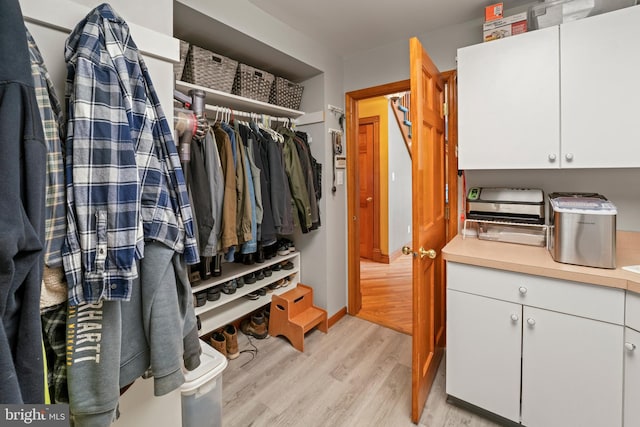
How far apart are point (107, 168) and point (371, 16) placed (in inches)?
75.8

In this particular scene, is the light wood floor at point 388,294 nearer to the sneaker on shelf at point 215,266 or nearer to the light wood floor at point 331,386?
the light wood floor at point 331,386

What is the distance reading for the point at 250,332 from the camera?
241 centimetres

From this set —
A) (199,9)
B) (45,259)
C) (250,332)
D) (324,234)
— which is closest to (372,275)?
(324,234)

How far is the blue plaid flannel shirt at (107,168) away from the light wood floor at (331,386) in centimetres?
128

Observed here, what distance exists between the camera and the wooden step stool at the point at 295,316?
2254 millimetres

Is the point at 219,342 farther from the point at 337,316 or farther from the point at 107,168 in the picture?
the point at 107,168

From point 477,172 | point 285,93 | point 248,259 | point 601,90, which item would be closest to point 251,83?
point 285,93

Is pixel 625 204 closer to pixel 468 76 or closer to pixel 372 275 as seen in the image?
pixel 468 76

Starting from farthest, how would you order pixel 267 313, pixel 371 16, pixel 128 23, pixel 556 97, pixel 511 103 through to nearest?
1. pixel 267 313
2. pixel 371 16
3. pixel 511 103
4. pixel 556 97
5. pixel 128 23

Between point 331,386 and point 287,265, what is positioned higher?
point 287,265

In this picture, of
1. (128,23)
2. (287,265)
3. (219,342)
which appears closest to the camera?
(128,23)

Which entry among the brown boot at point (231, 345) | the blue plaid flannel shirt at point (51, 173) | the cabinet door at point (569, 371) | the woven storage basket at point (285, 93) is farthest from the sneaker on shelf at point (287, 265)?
the blue plaid flannel shirt at point (51, 173)

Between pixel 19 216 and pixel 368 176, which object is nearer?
pixel 19 216

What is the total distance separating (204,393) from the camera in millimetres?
1283
